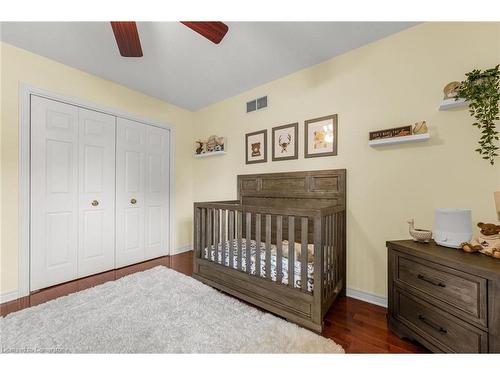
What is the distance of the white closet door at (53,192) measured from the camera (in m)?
2.11

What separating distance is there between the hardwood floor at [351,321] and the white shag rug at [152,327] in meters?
0.17

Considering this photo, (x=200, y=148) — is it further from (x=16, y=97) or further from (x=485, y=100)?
(x=485, y=100)

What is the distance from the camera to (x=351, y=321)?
1626mm

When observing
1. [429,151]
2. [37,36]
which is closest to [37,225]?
[37,36]

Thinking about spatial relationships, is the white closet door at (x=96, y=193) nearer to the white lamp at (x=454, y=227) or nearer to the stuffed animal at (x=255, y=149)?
A: the stuffed animal at (x=255, y=149)

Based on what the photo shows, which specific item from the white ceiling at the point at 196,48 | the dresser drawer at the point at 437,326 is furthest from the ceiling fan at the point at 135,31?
the dresser drawer at the point at 437,326

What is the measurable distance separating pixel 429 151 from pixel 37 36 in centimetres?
361

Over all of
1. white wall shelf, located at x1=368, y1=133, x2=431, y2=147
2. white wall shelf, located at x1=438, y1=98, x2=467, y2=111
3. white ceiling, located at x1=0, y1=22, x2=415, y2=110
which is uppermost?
white ceiling, located at x1=0, y1=22, x2=415, y2=110

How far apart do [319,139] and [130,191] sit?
2626mm

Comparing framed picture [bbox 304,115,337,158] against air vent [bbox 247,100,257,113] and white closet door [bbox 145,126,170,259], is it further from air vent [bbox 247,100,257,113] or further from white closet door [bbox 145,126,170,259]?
white closet door [bbox 145,126,170,259]

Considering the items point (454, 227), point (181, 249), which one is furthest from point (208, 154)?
point (454, 227)

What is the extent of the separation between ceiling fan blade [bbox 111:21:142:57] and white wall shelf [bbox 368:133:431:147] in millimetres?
2039

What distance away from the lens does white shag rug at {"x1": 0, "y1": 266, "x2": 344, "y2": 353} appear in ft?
4.29

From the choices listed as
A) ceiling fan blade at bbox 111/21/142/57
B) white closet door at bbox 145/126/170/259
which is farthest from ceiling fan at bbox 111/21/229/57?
white closet door at bbox 145/126/170/259
